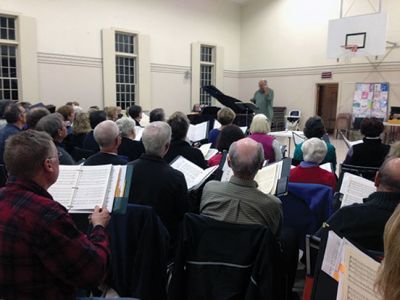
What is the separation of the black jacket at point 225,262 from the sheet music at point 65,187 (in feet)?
1.78

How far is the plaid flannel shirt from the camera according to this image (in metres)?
1.16

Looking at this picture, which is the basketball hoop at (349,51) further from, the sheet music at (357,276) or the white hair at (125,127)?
the sheet music at (357,276)

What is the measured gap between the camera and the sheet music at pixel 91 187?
1550 millimetres

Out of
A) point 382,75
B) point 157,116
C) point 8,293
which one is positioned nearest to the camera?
point 8,293

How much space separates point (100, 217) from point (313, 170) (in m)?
1.87

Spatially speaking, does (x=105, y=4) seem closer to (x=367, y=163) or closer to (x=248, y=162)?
(x=367, y=163)

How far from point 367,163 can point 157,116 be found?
2.65 m

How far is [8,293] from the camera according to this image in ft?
3.89

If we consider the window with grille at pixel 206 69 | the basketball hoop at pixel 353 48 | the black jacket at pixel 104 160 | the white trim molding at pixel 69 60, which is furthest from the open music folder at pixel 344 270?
the window with grille at pixel 206 69

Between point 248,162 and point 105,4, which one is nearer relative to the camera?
point 248,162

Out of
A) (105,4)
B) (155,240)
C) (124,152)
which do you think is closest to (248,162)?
(155,240)

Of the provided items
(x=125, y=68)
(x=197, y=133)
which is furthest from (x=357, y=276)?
(x=125, y=68)

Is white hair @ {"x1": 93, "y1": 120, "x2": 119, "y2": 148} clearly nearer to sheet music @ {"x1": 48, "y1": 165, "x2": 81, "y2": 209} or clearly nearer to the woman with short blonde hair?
sheet music @ {"x1": 48, "y1": 165, "x2": 81, "y2": 209}

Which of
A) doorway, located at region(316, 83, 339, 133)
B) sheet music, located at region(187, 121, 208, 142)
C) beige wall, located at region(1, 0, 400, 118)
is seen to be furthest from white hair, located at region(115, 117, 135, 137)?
doorway, located at region(316, 83, 339, 133)
